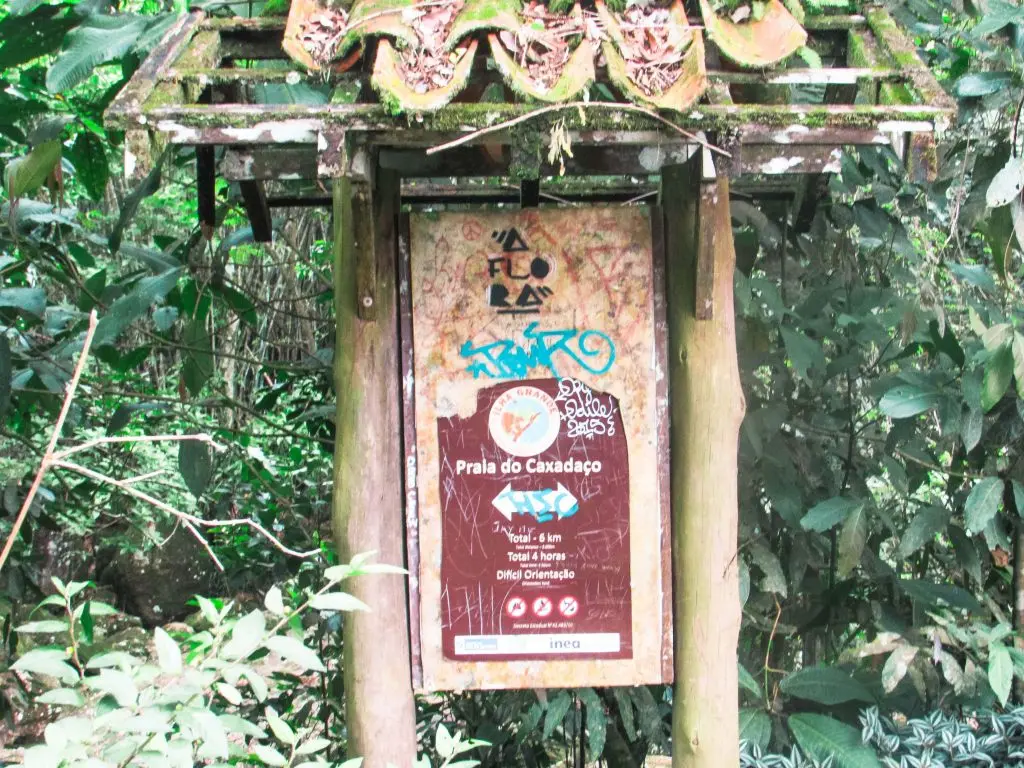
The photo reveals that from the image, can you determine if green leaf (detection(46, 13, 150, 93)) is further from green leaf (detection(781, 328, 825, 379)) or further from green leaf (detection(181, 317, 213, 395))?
green leaf (detection(781, 328, 825, 379))

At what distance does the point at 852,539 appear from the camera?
318 centimetres

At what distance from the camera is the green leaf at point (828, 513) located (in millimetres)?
3172

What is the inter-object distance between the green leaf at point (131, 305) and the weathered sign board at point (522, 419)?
1.18m

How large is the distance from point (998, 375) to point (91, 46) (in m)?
2.60

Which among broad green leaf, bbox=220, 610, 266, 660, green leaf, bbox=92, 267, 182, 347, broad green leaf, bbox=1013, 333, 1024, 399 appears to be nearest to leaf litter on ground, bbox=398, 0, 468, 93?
broad green leaf, bbox=220, 610, 266, 660

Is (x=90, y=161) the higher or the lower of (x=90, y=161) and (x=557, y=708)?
the higher

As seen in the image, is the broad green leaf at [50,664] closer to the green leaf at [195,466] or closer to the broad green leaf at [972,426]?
the green leaf at [195,466]

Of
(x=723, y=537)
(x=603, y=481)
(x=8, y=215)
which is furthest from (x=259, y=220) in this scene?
(x=723, y=537)

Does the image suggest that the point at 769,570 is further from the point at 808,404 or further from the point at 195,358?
the point at 195,358

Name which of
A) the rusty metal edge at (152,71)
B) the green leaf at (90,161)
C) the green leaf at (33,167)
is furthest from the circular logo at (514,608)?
the green leaf at (90,161)

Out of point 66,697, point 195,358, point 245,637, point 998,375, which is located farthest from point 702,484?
point 195,358

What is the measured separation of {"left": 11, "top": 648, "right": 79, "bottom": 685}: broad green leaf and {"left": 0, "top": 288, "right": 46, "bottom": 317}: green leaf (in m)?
2.21

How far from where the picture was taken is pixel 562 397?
2527 millimetres

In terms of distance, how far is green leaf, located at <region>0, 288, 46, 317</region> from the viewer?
3.49 meters
